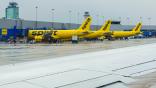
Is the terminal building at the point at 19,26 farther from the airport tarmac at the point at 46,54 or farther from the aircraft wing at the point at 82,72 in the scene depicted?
the aircraft wing at the point at 82,72

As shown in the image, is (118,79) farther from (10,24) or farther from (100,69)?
(10,24)

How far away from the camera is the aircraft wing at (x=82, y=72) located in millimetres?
3234

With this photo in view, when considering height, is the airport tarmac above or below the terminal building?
below

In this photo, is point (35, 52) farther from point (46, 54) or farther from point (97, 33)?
point (97, 33)

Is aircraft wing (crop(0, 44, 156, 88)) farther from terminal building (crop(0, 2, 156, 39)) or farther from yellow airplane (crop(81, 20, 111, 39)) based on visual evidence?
yellow airplane (crop(81, 20, 111, 39))

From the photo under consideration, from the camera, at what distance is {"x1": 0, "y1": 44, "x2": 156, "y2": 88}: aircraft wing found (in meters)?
3.23

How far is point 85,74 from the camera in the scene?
145 inches

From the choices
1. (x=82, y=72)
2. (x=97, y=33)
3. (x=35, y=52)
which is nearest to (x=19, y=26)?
(x=97, y=33)

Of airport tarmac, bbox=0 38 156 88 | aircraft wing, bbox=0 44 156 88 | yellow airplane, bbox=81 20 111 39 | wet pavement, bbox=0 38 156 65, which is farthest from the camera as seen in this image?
yellow airplane, bbox=81 20 111 39

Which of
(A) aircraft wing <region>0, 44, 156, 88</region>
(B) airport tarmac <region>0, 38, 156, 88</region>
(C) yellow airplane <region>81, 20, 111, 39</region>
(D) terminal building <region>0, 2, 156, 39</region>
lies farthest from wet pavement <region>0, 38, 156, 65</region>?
(C) yellow airplane <region>81, 20, 111, 39</region>

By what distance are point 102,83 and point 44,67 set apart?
2.36 feet

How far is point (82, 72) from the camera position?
3746mm

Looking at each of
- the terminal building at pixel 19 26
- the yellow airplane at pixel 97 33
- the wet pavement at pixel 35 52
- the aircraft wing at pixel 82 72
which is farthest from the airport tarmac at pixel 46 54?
the yellow airplane at pixel 97 33

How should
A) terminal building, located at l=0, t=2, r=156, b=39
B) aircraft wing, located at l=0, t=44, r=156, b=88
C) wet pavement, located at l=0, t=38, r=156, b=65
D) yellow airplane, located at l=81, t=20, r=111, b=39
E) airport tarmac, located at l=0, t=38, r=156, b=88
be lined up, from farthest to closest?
yellow airplane, located at l=81, t=20, r=111, b=39 → terminal building, located at l=0, t=2, r=156, b=39 → wet pavement, located at l=0, t=38, r=156, b=65 → airport tarmac, located at l=0, t=38, r=156, b=88 → aircraft wing, located at l=0, t=44, r=156, b=88
